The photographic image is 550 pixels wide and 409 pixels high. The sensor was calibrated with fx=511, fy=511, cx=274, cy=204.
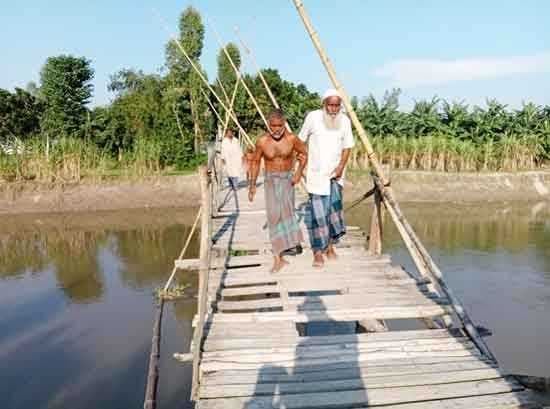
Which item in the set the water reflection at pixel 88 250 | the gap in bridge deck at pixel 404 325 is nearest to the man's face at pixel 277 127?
the gap in bridge deck at pixel 404 325

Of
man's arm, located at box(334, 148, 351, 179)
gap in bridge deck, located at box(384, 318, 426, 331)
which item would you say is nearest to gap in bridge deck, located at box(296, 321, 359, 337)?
gap in bridge deck, located at box(384, 318, 426, 331)

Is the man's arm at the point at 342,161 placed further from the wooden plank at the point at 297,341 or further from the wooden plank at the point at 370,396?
the wooden plank at the point at 370,396

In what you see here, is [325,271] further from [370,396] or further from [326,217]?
[370,396]

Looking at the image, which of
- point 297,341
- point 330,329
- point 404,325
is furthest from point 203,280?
point 404,325

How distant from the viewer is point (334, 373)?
2.52m

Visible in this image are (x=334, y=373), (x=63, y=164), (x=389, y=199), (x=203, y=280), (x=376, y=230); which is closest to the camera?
(x=334, y=373)

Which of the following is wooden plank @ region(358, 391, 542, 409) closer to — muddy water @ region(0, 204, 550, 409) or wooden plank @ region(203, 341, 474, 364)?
wooden plank @ region(203, 341, 474, 364)

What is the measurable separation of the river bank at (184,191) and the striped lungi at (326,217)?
9.54 meters

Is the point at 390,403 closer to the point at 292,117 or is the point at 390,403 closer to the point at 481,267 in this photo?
the point at 481,267

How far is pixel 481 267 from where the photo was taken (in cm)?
759

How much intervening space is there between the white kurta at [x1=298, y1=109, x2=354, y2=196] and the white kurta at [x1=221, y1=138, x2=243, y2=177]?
4.22 meters

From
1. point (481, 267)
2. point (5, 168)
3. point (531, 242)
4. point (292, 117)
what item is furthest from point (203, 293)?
point (292, 117)

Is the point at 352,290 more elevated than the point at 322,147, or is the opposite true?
the point at 322,147

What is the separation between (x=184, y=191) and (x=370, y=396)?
1159cm
